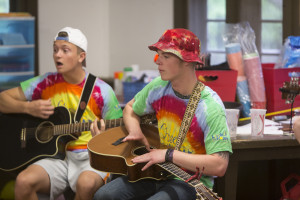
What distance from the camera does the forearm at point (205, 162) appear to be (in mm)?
2436

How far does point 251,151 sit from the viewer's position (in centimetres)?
299

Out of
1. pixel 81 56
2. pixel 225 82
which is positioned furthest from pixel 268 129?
pixel 81 56

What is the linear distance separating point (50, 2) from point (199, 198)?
4.47 m

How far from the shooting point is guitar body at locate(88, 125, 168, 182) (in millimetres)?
2535

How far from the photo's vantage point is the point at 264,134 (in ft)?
10.3

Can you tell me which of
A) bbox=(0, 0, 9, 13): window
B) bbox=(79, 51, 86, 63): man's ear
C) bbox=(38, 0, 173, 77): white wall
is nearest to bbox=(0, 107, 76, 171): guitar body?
bbox=(79, 51, 86, 63): man's ear

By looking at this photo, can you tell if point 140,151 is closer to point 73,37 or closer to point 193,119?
point 193,119

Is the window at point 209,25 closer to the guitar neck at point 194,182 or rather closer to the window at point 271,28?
the window at point 271,28

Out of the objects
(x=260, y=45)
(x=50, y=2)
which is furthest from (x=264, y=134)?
(x=50, y=2)

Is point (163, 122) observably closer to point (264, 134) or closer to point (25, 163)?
point (264, 134)

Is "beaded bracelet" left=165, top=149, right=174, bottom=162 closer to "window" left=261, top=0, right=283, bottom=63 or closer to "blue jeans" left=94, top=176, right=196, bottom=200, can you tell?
"blue jeans" left=94, top=176, right=196, bottom=200

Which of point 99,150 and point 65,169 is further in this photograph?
point 65,169

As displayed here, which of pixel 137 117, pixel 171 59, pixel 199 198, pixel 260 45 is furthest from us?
pixel 260 45

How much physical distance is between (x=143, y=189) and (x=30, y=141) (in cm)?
97
